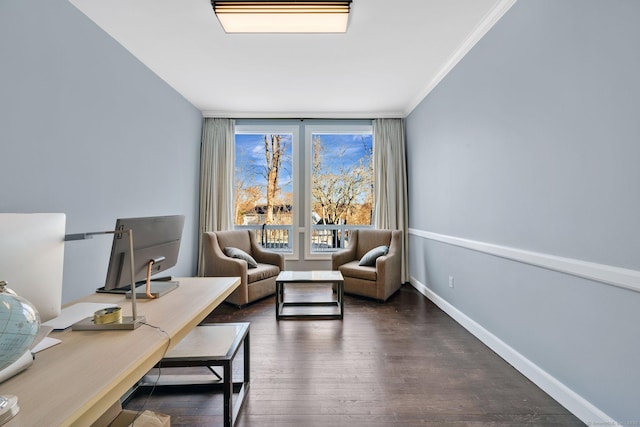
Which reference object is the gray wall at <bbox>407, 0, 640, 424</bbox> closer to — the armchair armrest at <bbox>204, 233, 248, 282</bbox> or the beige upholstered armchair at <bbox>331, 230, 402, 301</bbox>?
the beige upholstered armchair at <bbox>331, 230, 402, 301</bbox>

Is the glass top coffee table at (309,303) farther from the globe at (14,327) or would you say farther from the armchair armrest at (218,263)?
the globe at (14,327)

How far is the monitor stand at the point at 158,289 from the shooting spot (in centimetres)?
A: 157

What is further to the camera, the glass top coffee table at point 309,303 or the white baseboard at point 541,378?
the glass top coffee table at point 309,303

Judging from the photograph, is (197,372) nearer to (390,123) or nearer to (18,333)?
(18,333)

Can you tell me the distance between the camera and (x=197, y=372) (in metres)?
2.13

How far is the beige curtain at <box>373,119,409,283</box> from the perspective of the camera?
4.73 metres

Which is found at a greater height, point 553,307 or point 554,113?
point 554,113

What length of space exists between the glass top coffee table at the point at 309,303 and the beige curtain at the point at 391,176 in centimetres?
157

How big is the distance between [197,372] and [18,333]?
64.5 inches

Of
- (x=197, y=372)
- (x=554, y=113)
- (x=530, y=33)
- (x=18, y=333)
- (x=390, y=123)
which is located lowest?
(x=197, y=372)

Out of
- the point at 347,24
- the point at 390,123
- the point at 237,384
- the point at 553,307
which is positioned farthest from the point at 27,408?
the point at 390,123

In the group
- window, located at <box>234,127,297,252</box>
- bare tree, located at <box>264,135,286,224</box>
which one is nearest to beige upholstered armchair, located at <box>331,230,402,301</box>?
window, located at <box>234,127,297,252</box>

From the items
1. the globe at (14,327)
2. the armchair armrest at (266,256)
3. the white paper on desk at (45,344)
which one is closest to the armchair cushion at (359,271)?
the armchair armrest at (266,256)

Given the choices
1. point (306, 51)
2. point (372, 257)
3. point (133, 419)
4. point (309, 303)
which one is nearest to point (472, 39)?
point (306, 51)
